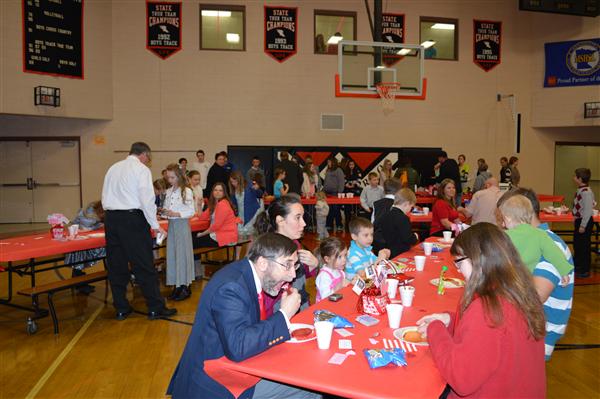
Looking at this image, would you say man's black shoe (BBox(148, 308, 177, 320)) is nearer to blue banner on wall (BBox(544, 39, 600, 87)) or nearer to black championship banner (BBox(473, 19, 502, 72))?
black championship banner (BBox(473, 19, 502, 72))

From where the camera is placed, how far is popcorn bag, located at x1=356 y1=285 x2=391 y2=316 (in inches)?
106

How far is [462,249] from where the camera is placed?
1958 mm

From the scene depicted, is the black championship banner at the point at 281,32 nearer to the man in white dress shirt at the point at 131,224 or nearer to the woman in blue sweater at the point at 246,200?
the woman in blue sweater at the point at 246,200

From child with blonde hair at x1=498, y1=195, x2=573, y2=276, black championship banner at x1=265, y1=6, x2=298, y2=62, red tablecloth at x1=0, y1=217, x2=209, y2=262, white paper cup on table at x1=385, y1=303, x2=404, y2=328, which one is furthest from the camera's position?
black championship banner at x1=265, y1=6, x2=298, y2=62

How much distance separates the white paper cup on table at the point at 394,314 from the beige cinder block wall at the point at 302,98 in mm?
10485

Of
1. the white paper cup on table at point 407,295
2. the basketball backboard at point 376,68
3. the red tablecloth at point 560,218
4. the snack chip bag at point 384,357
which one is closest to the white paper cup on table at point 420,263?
the white paper cup on table at point 407,295

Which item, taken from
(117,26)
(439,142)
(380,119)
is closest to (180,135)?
(117,26)

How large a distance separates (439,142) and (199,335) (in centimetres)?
1233

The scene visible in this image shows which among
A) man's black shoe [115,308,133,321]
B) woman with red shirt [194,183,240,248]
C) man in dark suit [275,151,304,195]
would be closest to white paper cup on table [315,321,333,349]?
man's black shoe [115,308,133,321]

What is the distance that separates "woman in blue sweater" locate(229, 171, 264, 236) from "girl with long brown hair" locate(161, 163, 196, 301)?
1.89 metres

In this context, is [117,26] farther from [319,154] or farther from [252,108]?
[319,154]

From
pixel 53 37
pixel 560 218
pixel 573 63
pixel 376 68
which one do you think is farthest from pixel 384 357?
pixel 573 63

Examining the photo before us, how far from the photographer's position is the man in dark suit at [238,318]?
2023 millimetres

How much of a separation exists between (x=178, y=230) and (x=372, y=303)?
358 centimetres
